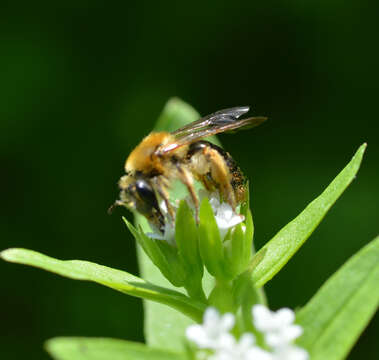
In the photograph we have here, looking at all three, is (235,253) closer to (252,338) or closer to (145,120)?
(252,338)

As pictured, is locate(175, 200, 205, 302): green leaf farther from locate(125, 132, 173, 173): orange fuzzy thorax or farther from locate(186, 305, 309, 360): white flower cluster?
locate(186, 305, 309, 360): white flower cluster

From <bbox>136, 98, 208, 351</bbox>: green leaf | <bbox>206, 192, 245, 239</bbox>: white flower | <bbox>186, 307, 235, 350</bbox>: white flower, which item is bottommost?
<bbox>136, 98, 208, 351</bbox>: green leaf

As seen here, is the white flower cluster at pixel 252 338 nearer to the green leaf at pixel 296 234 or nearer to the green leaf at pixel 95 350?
the green leaf at pixel 95 350

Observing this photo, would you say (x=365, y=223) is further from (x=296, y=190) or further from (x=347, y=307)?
(x=347, y=307)

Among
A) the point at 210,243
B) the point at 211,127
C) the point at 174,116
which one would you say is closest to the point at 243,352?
the point at 210,243

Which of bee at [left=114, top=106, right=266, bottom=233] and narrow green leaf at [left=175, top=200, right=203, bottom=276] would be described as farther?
bee at [left=114, top=106, right=266, bottom=233]

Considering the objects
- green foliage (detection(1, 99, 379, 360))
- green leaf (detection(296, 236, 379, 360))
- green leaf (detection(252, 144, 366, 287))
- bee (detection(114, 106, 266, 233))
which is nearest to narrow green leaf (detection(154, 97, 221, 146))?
bee (detection(114, 106, 266, 233))
